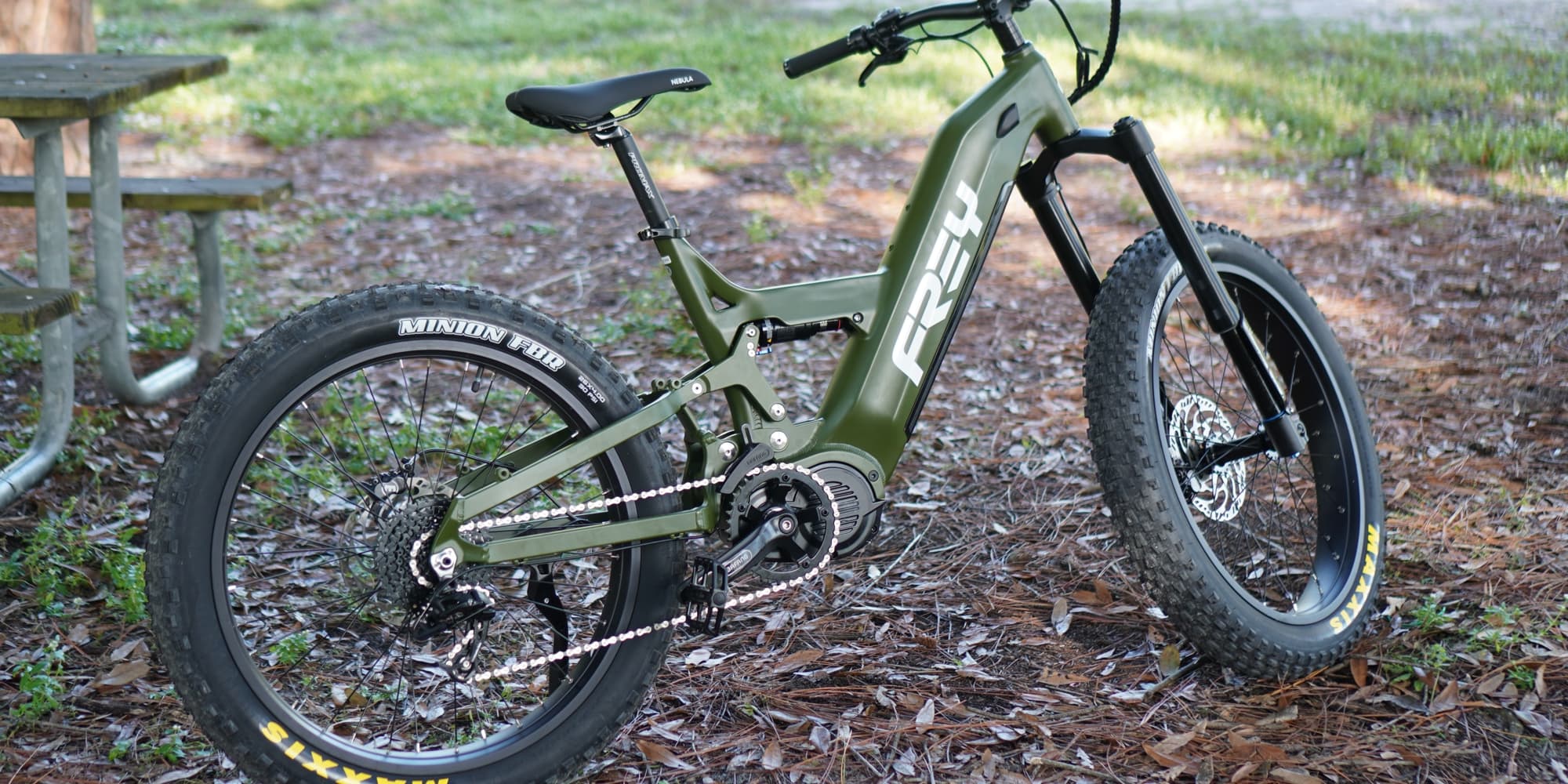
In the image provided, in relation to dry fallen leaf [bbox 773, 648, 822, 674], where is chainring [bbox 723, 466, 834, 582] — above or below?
above

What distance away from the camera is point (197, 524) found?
2.00 meters

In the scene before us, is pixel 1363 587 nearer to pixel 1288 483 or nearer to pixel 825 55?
pixel 1288 483

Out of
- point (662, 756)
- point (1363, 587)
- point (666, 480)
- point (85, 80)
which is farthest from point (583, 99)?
point (85, 80)

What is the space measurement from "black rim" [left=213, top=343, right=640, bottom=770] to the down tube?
563mm

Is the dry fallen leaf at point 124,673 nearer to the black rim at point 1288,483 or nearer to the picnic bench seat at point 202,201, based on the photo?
the picnic bench seat at point 202,201

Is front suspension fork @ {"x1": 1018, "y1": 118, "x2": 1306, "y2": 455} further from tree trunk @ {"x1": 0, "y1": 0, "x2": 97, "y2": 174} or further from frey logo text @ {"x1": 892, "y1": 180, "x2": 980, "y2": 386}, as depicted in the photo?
tree trunk @ {"x1": 0, "y1": 0, "x2": 97, "y2": 174}

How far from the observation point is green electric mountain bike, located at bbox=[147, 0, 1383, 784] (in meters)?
2.09

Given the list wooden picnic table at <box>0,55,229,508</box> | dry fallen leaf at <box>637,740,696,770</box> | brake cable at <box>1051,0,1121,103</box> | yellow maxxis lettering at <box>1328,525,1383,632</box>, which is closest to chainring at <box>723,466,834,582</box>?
dry fallen leaf at <box>637,740,696,770</box>

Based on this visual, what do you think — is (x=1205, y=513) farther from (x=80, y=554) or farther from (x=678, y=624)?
(x=80, y=554)

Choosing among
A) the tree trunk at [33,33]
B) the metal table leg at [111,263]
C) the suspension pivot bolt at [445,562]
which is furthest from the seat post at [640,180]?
the tree trunk at [33,33]

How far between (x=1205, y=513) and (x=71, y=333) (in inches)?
124

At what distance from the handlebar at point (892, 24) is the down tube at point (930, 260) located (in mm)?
118

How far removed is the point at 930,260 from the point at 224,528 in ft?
4.72

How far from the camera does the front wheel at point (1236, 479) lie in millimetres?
2512
